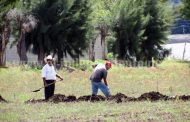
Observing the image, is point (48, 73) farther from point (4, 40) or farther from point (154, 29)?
point (154, 29)

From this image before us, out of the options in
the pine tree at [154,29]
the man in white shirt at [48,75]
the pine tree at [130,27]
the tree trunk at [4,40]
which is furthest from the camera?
the pine tree at [154,29]

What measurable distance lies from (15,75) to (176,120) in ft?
68.6

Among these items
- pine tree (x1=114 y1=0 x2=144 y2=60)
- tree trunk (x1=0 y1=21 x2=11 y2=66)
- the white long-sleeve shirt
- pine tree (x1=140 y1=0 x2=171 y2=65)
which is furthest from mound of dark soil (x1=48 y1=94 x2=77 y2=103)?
pine tree (x1=140 y1=0 x2=171 y2=65)

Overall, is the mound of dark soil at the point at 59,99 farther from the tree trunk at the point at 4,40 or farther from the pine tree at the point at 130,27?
the pine tree at the point at 130,27

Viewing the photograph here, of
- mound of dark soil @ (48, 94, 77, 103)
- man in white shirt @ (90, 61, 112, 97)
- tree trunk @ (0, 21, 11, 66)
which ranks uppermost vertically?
tree trunk @ (0, 21, 11, 66)

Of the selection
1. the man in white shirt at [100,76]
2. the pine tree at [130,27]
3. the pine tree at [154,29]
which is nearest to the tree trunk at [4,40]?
the pine tree at [130,27]

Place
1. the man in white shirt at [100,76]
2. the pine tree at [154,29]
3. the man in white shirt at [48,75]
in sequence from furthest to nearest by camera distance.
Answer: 1. the pine tree at [154,29]
2. the man in white shirt at [100,76]
3. the man in white shirt at [48,75]

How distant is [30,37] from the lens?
41625 millimetres

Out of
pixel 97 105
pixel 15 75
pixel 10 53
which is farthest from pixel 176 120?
pixel 10 53

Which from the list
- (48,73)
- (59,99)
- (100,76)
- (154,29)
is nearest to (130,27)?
(154,29)

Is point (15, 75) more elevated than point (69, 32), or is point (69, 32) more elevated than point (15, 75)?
point (69, 32)

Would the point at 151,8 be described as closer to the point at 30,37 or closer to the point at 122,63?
the point at 122,63

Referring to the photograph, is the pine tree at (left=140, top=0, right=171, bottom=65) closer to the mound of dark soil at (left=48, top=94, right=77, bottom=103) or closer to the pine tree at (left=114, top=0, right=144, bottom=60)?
the pine tree at (left=114, top=0, right=144, bottom=60)

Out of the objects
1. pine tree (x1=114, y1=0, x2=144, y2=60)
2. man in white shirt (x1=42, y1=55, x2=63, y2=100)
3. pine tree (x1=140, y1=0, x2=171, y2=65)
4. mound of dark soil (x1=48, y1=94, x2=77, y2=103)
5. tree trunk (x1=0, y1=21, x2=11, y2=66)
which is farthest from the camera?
pine tree (x1=140, y1=0, x2=171, y2=65)
